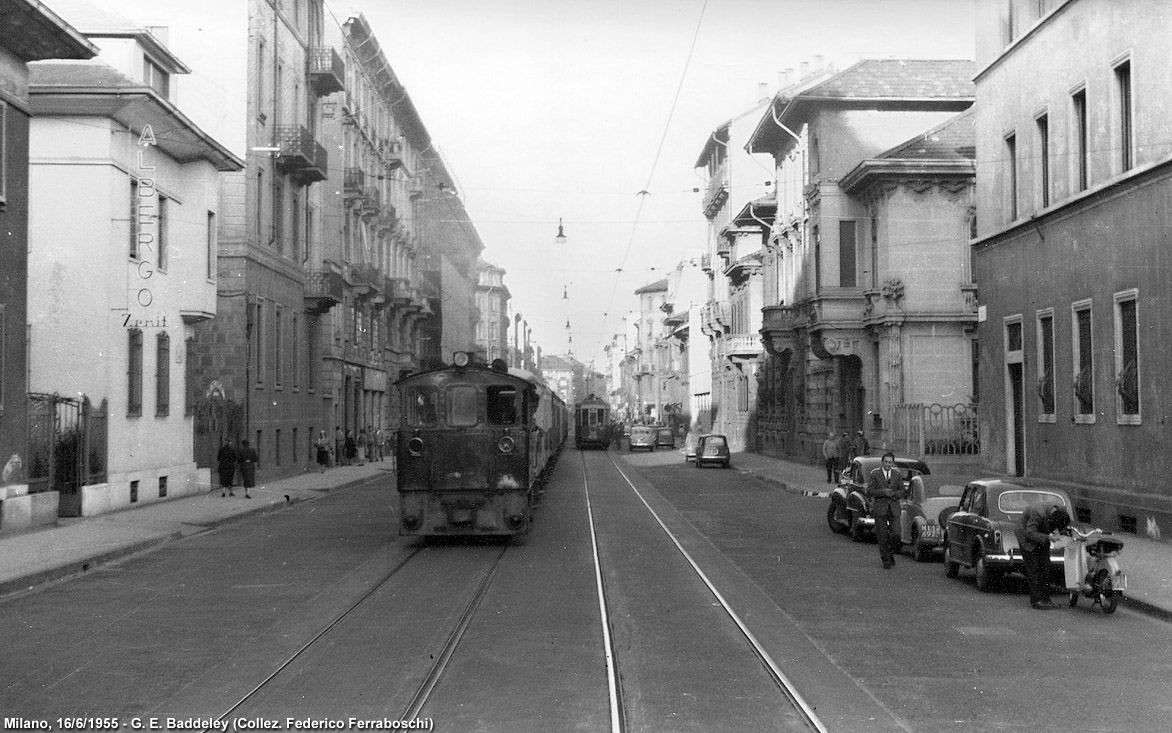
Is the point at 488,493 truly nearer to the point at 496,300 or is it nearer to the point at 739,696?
the point at 739,696

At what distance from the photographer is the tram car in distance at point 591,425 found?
71.7 m

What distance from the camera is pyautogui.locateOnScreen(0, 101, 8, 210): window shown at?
66.6 ft

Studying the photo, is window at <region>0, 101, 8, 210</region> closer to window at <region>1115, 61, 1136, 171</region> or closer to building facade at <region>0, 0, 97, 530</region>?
building facade at <region>0, 0, 97, 530</region>

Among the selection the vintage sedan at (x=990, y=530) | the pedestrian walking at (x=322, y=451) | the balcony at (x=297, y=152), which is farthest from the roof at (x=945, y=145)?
the vintage sedan at (x=990, y=530)

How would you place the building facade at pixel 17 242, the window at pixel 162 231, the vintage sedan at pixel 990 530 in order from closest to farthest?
the vintage sedan at pixel 990 530 < the building facade at pixel 17 242 < the window at pixel 162 231

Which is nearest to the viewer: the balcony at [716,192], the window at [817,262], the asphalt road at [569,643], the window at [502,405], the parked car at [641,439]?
the asphalt road at [569,643]

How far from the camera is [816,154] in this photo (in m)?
42.9

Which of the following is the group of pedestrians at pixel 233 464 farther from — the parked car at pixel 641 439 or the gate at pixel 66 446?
the parked car at pixel 641 439

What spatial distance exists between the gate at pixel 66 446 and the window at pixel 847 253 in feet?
82.7

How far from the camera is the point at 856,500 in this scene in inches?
774

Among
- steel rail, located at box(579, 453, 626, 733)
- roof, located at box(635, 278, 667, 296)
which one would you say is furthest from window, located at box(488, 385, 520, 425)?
roof, located at box(635, 278, 667, 296)

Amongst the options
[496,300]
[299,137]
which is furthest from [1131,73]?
[496,300]

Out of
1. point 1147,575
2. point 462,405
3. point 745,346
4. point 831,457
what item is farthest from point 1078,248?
point 745,346

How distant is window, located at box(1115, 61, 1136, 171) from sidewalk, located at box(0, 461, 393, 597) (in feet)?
56.6
